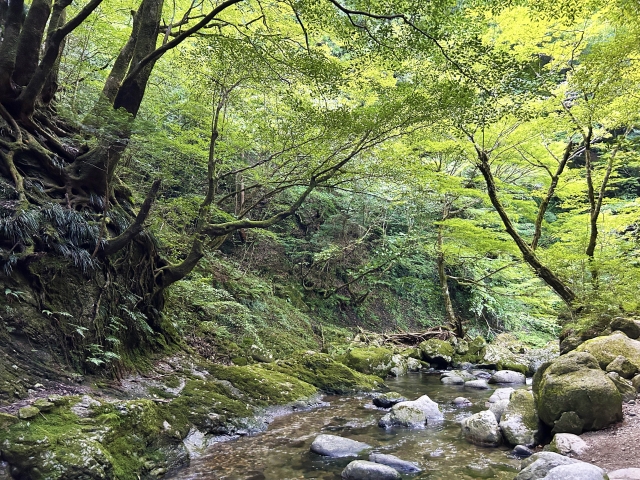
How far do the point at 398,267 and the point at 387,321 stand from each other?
2684mm

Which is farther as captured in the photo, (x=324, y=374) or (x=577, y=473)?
(x=324, y=374)

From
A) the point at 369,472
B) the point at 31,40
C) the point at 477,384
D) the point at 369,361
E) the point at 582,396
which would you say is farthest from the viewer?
the point at 369,361

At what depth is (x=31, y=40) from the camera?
550cm

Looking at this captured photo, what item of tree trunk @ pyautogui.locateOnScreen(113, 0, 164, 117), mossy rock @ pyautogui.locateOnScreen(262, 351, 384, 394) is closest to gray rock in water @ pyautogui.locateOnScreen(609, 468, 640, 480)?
mossy rock @ pyautogui.locateOnScreen(262, 351, 384, 394)

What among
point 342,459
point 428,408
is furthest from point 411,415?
point 342,459

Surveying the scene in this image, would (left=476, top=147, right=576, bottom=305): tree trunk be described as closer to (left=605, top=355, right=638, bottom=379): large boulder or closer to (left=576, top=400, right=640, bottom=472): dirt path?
(left=605, top=355, right=638, bottom=379): large boulder

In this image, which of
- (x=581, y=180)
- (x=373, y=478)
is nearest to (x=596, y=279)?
(x=581, y=180)

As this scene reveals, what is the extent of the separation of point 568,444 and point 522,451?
0.61 metres

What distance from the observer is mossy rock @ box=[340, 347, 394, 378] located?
1040 centimetres

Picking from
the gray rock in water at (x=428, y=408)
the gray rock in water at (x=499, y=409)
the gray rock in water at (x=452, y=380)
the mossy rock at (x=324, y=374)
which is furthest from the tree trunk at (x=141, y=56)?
the gray rock in water at (x=452, y=380)

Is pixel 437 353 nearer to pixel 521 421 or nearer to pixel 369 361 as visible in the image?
pixel 369 361

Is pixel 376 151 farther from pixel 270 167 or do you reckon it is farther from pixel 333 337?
pixel 333 337

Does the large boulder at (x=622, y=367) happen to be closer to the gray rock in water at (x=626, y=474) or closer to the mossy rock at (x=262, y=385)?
the gray rock in water at (x=626, y=474)

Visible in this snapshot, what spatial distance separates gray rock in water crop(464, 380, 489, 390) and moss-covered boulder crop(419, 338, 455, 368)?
2.71 m
